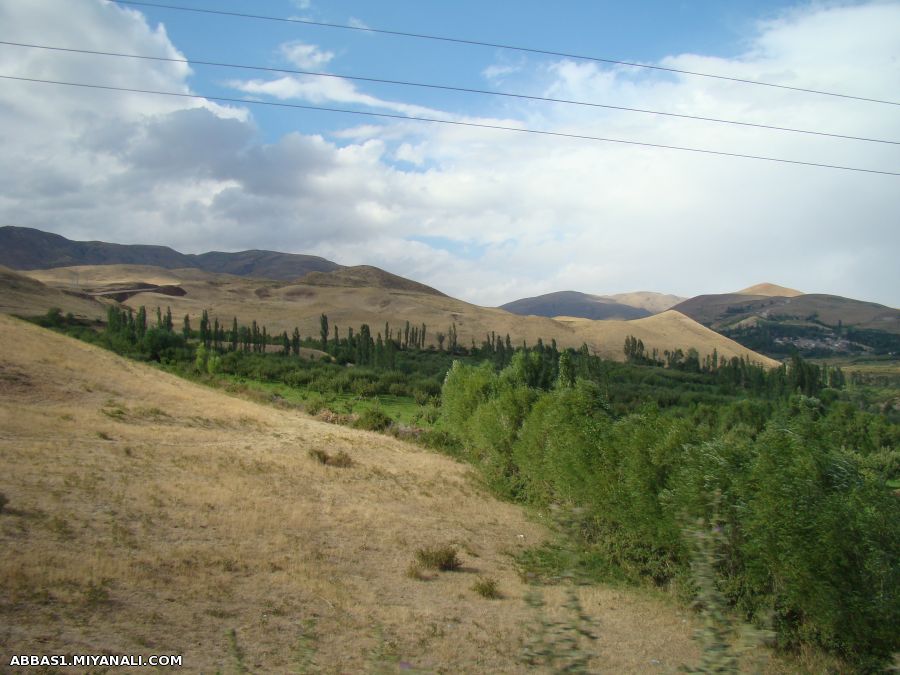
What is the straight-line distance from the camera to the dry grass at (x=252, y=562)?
1143 centimetres

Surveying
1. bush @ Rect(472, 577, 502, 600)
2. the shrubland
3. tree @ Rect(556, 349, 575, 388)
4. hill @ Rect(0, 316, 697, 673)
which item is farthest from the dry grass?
tree @ Rect(556, 349, 575, 388)

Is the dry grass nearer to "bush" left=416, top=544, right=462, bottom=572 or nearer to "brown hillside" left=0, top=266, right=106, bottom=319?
"bush" left=416, top=544, right=462, bottom=572

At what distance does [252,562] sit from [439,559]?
5.79m

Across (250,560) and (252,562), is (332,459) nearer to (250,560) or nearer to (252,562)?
(250,560)

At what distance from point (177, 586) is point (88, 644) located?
13.0 ft

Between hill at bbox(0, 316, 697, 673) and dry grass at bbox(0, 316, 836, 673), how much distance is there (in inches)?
2.5

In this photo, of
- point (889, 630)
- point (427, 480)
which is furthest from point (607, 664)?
point (427, 480)

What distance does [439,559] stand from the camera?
19.8m

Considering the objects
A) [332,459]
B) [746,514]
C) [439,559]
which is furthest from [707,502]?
[332,459]

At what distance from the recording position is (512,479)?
36531 millimetres

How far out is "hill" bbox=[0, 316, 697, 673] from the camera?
1148 cm

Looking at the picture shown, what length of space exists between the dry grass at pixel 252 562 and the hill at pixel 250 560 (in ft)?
0.21

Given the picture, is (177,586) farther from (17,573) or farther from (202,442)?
(202,442)

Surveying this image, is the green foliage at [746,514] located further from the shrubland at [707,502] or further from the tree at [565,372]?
the tree at [565,372]
